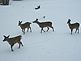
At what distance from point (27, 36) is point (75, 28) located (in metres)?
2.35

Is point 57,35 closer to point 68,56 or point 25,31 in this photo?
point 25,31

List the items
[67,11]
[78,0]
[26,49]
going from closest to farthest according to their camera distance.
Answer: [26,49] < [67,11] < [78,0]

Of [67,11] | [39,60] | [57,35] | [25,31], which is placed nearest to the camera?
[39,60]

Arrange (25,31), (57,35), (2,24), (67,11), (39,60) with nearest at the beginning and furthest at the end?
(39,60) → (57,35) → (25,31) → (2,24) → (67,11)

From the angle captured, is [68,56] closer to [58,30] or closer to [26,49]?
[26,49]

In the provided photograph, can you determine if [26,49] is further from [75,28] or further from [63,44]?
[75,28]

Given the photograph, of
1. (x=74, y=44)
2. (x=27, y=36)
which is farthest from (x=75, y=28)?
(x=27, y=36)

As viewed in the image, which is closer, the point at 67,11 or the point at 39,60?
the point at 39,60

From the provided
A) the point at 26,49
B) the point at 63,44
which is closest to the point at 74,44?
the point at 63,44

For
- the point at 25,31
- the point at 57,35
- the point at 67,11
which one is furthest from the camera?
the point at 67,11

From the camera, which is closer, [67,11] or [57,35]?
[57,35]

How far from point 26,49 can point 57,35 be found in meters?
2.32

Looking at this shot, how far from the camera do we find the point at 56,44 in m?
9.52

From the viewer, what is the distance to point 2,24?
14.1 meters
